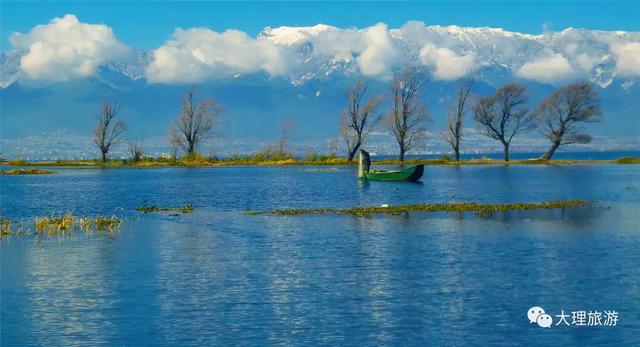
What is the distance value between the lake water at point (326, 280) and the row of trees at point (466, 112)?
85.6m

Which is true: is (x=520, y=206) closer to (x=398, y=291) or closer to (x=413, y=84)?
(x=398, y=291)

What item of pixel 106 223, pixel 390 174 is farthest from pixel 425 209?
pixel 390 174

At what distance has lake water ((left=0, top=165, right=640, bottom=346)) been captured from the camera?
21047 mm

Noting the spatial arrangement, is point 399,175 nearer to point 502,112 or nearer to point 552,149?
point 502,112

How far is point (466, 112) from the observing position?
440 ft

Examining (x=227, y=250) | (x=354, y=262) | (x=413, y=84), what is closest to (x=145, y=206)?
(x=227, y=250)

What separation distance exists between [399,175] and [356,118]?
182 ft

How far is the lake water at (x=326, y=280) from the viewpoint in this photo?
69.1 feet

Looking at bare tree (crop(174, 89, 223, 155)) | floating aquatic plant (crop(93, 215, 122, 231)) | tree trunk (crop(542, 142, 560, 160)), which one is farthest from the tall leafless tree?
floating aquatic plant (crop(93, 215, 122, 231))

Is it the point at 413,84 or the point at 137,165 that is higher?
the point at 413,84

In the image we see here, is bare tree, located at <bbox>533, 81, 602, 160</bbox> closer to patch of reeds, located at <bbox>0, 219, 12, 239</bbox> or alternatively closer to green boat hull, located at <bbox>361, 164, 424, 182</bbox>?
green boat hull, located at <bbox>361, 164, 424, 182</bbox>

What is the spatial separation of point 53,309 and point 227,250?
1172 cm

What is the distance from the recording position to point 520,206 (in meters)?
50.8

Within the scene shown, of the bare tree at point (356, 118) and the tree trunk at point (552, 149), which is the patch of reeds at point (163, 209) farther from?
A: the tree trunk at point (552, 149)
